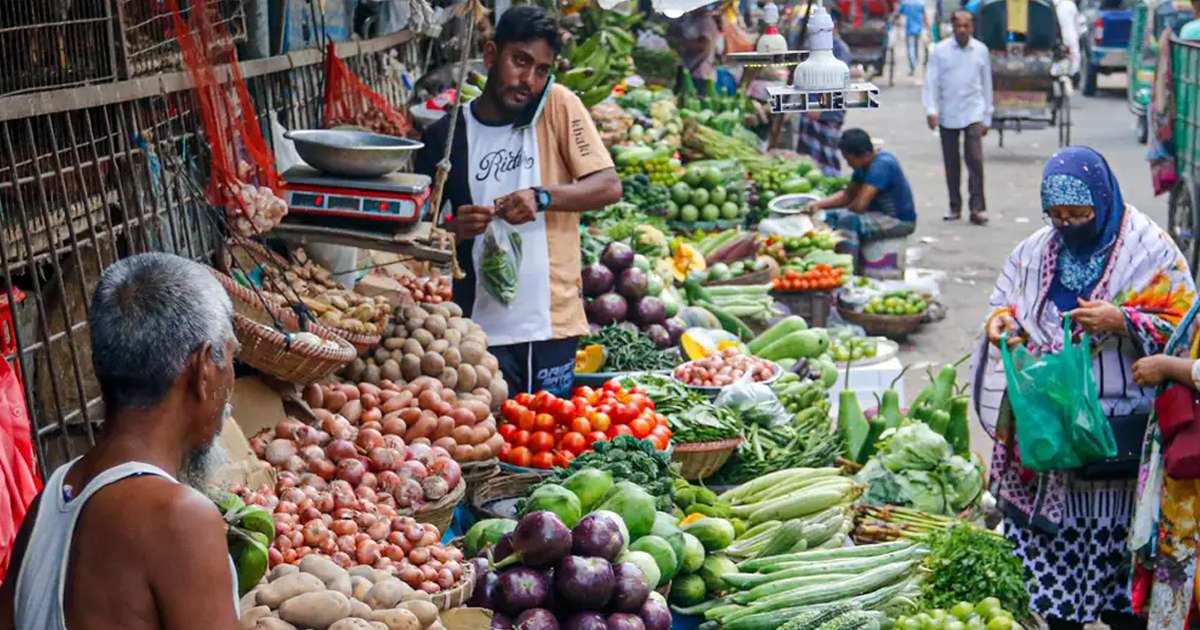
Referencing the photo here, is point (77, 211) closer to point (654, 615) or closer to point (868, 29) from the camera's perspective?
point (654, 615)

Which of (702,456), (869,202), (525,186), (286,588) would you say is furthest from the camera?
(869,202)

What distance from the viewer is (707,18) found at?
1498 cm

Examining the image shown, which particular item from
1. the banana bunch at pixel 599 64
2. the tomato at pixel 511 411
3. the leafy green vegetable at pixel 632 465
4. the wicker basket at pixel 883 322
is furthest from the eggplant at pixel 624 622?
the wicker basket at pixel 883 322

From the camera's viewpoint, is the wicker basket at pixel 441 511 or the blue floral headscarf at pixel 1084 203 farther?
the blue floral headscarf at pixel 1084 203

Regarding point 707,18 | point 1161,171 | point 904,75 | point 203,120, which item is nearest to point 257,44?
point 203,120

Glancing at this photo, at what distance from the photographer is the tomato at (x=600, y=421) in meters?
5.11

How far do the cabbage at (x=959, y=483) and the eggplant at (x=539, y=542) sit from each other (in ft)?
8.33

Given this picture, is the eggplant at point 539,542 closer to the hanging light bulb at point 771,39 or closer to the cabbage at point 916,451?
the hanging light bulb at point 771,39

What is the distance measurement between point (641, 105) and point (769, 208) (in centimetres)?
205

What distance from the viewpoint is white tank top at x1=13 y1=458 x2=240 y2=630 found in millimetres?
2199

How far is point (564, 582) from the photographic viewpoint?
147 inches

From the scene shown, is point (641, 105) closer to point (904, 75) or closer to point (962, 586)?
point (962, 586)

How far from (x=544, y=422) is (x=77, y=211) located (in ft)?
5.70

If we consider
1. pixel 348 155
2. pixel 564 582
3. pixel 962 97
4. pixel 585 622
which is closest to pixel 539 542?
pixel 564 582
